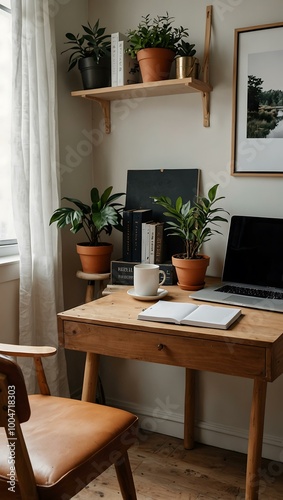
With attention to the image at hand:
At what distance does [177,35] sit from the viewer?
7.57 ft

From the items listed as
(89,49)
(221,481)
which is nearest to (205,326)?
(221,481)

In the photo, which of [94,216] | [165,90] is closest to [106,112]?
[165,90]

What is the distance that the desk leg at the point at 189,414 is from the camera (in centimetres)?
231

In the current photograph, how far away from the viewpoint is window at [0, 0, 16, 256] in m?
2.12

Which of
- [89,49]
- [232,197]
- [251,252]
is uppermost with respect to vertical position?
[89,49]

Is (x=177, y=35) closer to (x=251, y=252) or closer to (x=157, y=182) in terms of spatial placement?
(x=157, y=182)

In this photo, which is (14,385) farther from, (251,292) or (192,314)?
(251,292)

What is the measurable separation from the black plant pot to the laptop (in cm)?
87

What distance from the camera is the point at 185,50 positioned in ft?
7.17

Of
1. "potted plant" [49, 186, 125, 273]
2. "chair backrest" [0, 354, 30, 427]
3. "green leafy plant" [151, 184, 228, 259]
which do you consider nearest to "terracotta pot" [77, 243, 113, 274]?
"potted plant" [49, 186, 125, 273]

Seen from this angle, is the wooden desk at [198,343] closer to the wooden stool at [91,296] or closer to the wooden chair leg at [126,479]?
the wooden stool at [91,296]

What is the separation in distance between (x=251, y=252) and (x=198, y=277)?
0.24 meters

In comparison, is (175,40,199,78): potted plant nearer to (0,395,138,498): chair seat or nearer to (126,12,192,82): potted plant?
(126,12,192,82): potted plant

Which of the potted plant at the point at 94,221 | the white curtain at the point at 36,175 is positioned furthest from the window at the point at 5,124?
the potted plant at the point at 94,221
